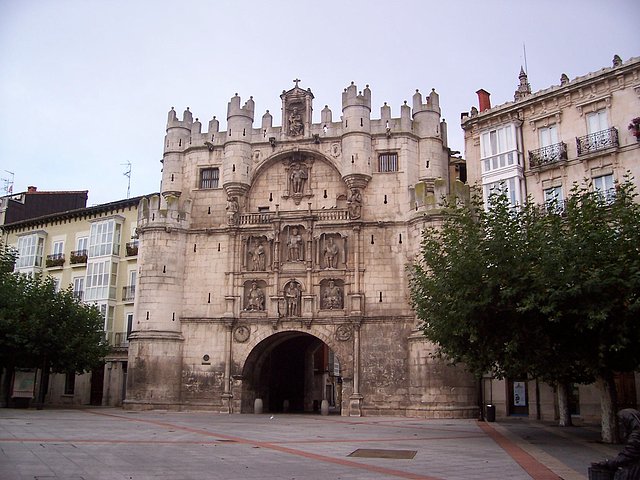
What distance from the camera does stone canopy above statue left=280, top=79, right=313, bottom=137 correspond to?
40.6 meters

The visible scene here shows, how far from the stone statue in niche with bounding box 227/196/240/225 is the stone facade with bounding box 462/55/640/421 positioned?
13.5m

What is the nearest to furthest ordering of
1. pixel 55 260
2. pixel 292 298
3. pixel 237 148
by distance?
pixel 292 298
pixel 237 148
pixel 55 260

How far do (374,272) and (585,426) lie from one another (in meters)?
13.5

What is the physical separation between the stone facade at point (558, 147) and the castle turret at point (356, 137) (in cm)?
559

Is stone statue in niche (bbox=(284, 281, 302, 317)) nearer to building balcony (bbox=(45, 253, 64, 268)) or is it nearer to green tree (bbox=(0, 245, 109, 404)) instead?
green tree (bbox=(0, 245, 109, 404))

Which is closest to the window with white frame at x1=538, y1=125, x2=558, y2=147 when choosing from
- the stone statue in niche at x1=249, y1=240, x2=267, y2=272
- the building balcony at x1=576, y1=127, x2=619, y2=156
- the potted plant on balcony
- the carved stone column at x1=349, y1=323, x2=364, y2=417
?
the building balcony at x1=576, y1=127, x2=619, y2=156

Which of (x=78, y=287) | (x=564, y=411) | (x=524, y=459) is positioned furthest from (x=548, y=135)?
(x=78, y=287)

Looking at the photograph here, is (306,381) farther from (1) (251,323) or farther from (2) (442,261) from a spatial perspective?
(2) (442,261)

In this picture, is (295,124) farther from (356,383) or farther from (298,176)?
(356,383)

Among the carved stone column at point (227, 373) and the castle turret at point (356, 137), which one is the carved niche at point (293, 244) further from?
the carved stone column at point (227, 373)

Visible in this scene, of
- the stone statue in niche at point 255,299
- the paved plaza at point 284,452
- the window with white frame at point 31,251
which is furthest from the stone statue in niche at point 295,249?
the window with white frame at point 31,251

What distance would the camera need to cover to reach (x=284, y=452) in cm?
1680

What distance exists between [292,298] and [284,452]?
21.5 metres

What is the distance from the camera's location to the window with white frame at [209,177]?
4128 cm
